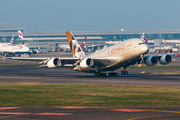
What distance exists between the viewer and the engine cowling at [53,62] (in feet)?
170

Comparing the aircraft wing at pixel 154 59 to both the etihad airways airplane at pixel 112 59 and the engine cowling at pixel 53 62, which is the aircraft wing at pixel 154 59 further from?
the engine cowling at pixel 53 62

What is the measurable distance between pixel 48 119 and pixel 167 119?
6873mm

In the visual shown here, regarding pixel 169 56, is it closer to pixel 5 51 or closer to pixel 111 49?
pixel 111 49

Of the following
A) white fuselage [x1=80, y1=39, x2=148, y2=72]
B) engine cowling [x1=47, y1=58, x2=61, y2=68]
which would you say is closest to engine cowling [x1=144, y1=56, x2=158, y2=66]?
white fuselage [x1=80, y1=39, x2=148, y2=72]

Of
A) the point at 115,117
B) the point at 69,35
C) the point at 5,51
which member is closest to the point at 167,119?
the point at 115,117

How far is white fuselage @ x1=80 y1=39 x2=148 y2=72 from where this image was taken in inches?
2000

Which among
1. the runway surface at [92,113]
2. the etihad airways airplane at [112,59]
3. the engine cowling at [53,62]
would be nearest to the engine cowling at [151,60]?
the etihad airways airplane at [112,59]

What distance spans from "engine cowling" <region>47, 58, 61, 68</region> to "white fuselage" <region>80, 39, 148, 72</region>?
4.63m

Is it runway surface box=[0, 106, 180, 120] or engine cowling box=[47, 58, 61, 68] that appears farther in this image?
engine cowling box=[47, 58, 61, 68]

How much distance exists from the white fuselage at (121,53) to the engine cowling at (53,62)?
15.2ft

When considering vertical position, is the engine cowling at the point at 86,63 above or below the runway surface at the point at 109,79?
above

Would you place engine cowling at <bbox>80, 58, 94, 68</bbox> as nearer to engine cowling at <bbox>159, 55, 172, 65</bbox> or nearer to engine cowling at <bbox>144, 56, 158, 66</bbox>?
engine cowling at <bbox>144, 56, 158, 66</bbox>

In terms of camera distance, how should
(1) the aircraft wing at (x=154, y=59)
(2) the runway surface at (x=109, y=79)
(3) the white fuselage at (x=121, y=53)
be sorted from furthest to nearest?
(1) the aircraft wing at (x=154, y=59) < (3) the white fuselage at (x=121, y=53) < (2) the runway surface at (x=109, y=79)

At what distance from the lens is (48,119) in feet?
59.4
